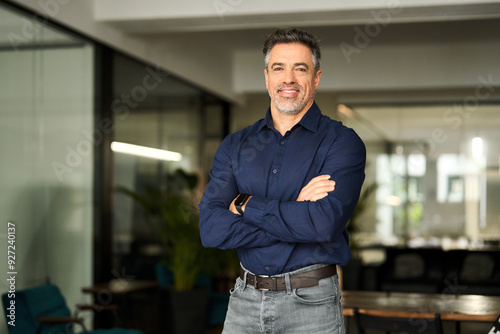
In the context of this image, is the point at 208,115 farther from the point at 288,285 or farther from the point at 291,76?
the point at 288,285

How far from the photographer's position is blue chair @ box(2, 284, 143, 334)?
412 cm

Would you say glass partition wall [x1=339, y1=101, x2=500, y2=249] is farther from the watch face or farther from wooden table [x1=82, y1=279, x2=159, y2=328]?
the watch face

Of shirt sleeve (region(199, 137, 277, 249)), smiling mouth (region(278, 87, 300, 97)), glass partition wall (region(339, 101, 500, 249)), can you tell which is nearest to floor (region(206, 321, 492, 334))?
glass partition wall (region(339, 101, 500, 249))

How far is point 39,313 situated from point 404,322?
237cm

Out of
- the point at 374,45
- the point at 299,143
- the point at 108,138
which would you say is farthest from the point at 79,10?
the point at 374,45

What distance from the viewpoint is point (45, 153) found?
4781 millimetres

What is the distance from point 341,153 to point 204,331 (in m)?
4.25

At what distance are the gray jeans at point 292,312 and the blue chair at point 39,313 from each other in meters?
2.43

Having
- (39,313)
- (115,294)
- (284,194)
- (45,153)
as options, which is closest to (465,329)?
(115,294)

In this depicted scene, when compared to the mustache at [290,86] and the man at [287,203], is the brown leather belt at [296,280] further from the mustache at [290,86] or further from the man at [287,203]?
the mustache at [290,86]

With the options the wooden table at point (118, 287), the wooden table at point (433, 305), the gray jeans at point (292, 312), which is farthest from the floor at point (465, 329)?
the gray jeans at point (292, 312)

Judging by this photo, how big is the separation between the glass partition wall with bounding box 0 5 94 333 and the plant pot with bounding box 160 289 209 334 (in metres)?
0.87

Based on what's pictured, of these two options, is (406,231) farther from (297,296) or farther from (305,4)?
(297,296)

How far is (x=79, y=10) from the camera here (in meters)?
5.27
